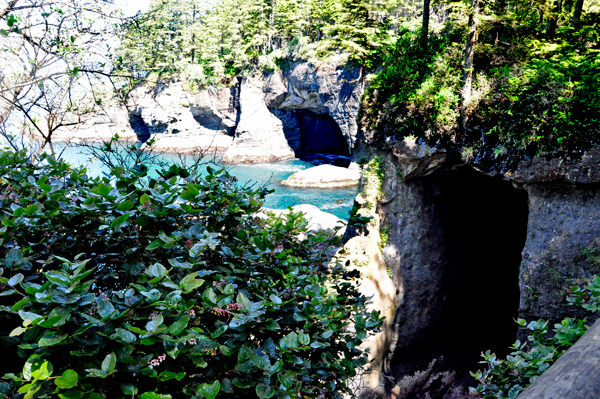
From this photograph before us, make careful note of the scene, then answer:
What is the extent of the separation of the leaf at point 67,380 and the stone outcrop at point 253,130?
31290 mm

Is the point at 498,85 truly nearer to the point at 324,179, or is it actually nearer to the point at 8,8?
the point at 8,8

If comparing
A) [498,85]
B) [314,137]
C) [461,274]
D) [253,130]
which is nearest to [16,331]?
[498,85]

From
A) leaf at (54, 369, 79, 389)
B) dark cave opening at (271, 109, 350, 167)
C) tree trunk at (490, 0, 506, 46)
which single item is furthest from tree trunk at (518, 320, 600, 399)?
dark cave opening at (271, 109, 350, 167)

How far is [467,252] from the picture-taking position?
29.5 ft

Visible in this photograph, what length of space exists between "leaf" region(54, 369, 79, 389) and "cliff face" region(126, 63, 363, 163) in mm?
25263

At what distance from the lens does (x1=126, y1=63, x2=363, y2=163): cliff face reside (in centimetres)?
2727

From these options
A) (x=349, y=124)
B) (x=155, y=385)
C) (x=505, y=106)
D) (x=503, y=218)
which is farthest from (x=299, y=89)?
(x=155, y=385)

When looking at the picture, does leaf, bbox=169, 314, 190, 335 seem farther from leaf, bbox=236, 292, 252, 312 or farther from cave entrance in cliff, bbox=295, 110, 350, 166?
cave entrance in cliff, bbox=295, 110, 350, 166

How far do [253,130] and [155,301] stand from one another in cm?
3182

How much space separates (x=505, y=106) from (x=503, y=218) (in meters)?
4.58

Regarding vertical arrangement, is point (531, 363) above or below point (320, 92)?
below

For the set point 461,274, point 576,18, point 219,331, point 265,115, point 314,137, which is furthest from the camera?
point 314,137

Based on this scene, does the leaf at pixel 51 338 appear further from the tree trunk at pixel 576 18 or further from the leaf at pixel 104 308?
the tree trunk at pixel 576 18

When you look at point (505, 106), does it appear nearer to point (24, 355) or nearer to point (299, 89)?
point (24, 355)
